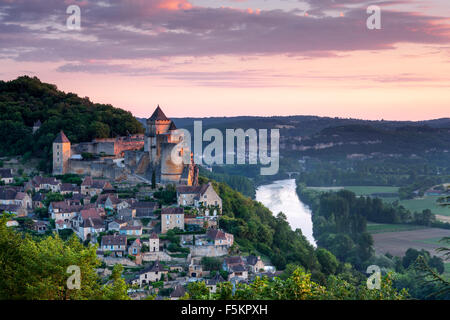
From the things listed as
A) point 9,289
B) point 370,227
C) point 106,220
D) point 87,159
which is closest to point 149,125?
point 87,159

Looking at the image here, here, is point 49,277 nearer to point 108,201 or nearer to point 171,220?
point 171,220

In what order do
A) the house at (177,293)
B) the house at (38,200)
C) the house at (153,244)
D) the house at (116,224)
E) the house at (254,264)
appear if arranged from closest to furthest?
the house at (177,293)
the house at (153,244)
the house at (254,264)
the house at (116,224)
the house at (38,200)

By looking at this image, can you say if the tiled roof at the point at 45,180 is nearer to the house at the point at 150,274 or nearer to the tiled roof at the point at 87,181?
the tiled roof at the point at 87,181

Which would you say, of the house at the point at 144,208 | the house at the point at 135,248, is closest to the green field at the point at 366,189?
the house at the point at 144,208

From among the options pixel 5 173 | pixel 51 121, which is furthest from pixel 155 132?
pixel 51 121

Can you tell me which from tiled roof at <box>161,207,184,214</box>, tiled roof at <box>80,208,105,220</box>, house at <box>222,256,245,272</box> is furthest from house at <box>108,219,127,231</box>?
house at <box>222,256,245,272</box>

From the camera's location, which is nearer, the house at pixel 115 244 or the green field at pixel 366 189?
the house at pixel 115 244
